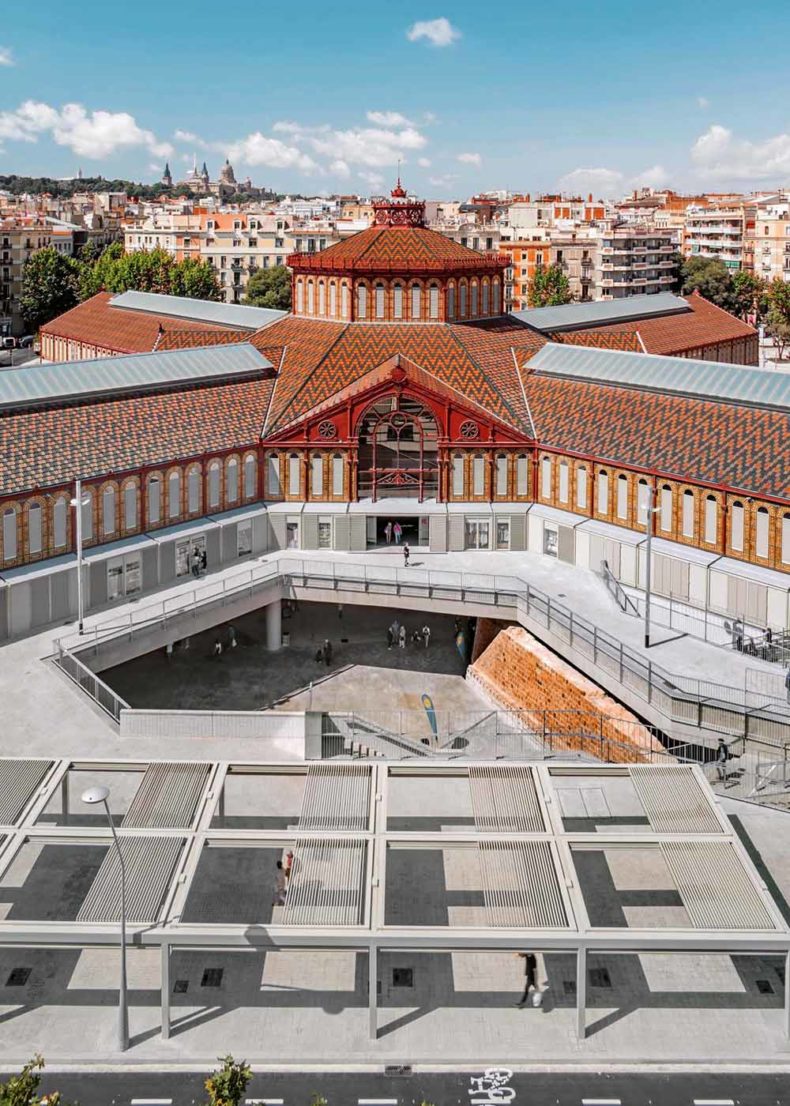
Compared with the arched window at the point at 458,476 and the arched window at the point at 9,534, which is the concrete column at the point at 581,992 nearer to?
the arched window at the point at 9,534

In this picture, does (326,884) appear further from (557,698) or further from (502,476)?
(502,476)

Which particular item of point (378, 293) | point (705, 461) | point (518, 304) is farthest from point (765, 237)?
point (705, 461)

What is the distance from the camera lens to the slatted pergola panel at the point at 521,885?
2869cm

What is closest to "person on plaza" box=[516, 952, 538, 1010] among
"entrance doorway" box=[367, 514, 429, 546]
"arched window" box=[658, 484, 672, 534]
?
"arched window" box=[658, 484, 672, 534]

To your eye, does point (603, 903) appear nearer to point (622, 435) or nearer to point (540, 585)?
point (540, 585)

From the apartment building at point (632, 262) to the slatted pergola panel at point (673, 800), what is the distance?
127114 mm

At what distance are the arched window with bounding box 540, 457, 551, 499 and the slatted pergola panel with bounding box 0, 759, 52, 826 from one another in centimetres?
3412

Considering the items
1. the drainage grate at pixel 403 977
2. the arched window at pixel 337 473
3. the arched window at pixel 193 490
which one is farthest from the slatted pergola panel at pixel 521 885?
the arched window at pixel 337 473

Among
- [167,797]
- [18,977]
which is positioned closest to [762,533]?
[167,797]

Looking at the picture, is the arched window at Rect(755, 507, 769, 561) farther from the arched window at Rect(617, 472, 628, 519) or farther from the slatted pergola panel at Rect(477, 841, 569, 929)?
the slatted pergola panel at Rect(477, 841, 569, 929)

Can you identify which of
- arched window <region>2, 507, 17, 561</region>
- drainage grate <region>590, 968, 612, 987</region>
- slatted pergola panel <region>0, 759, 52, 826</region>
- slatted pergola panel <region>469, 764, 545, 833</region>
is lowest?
drainage grate <region>590, 968, 612, 987</region>

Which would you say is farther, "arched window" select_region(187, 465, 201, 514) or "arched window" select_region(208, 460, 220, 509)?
"arched window" select_region(208, 460, 220, 509)

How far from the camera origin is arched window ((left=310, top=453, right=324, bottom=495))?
6291cm

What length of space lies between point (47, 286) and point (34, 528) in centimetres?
10227
